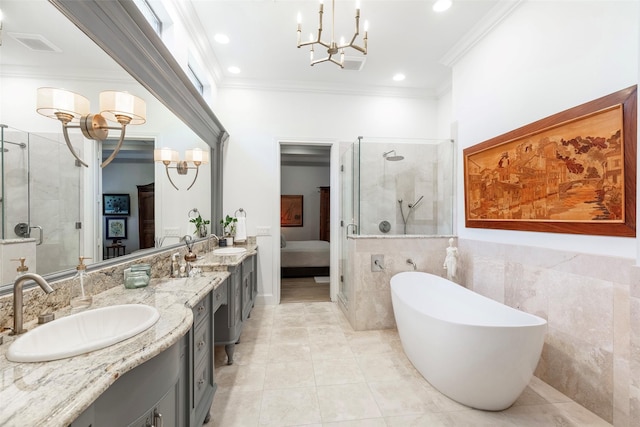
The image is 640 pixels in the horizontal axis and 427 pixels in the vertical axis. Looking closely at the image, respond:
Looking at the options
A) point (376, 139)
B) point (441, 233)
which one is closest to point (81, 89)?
point (376, 139)

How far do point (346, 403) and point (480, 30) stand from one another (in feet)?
11.1

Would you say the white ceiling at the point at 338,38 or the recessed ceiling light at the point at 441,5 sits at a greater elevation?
the white ceiling at the point at 338,38

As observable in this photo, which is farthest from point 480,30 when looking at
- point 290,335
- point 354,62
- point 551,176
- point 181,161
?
point 290,335

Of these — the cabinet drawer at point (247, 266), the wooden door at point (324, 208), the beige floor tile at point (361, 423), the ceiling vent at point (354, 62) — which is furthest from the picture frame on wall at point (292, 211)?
the beige floor tile at point (361, 423)

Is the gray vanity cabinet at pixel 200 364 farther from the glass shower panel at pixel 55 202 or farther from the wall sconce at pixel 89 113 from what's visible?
the wall sconce at pixel 89 113

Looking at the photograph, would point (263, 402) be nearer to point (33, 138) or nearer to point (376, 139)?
point (33, 138)

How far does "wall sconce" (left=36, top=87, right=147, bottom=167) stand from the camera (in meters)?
1.14

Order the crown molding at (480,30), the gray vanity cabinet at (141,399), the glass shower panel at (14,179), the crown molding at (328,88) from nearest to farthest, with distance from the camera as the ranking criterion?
the gray vanity cabinet at (141,399) < the glass shower panel at (14,179) < the crown molding at (480,30) < the crown molding at (328,88)

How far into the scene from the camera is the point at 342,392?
1837mm

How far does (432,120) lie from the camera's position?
3.85 metres

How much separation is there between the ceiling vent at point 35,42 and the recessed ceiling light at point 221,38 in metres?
1.87

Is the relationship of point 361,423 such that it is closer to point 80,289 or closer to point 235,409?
point 235,409

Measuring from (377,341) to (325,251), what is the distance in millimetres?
2534

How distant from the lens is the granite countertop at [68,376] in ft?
1.82
